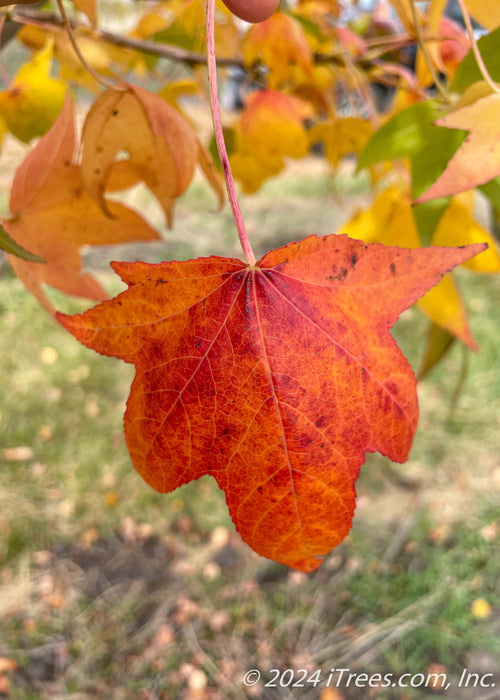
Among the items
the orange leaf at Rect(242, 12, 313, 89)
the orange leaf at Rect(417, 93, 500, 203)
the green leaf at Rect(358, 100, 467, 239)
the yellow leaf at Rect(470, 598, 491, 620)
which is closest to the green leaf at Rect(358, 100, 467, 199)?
the green leaf at Rect(358, 100, 467, 239)

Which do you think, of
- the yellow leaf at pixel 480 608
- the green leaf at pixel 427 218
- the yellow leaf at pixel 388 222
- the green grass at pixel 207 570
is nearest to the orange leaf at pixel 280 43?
the yellow leaf at pixel 388 222

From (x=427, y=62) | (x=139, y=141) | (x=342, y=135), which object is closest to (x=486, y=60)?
(x=427, y=62)

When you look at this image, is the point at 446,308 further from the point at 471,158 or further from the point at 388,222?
the point at 471,158

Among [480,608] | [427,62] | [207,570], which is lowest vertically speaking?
[480,608]

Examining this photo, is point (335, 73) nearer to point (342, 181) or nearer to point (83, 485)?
point (83, 485)

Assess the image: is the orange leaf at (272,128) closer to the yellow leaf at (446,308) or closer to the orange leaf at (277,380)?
the yellow leaf at (446,308)

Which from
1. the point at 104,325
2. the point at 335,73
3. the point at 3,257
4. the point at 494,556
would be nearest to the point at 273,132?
the point at 335,73
